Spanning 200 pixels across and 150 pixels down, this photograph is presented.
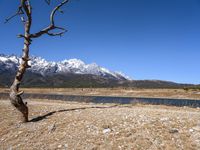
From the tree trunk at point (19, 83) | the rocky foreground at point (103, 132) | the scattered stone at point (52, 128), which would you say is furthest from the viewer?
the tree trunk at point (19, 83)

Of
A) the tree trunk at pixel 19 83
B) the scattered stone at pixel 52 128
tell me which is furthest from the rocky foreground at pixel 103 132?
the tree trunk at pixel 19 83

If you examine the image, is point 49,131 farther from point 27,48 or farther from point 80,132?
point 27,48

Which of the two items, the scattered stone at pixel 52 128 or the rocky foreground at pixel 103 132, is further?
the scattered stone at pixel 52 128

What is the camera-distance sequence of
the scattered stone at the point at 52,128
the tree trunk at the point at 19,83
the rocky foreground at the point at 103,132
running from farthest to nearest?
the tree trunk at the point at 19,83, the scattered stone at the point at 52,128, the rocky foreground at the point at 103,132

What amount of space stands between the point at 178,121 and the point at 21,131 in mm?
8281

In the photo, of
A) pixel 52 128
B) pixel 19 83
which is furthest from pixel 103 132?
pixel 19 83

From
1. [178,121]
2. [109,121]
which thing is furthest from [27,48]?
[178,121]

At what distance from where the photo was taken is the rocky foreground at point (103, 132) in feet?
38.9

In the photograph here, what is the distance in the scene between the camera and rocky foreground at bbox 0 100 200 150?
1187 cm

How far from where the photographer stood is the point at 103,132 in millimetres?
13305

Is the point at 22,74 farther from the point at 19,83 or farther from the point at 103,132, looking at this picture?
the point at 103,132

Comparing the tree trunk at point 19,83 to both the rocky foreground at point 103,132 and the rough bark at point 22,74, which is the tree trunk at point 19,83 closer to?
the rough bark at point 22,74

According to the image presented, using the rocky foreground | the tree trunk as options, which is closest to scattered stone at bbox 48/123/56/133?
the rocky foreground

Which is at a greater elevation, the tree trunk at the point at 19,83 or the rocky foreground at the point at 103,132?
the tree trunk at the point at 19,83
